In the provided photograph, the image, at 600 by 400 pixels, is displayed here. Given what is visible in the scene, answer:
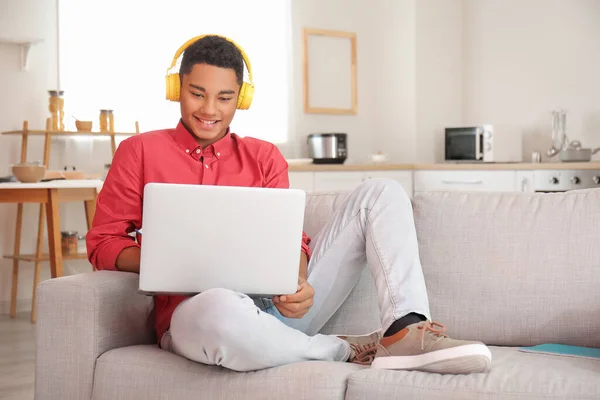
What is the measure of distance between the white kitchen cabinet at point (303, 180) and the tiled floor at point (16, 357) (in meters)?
1.86

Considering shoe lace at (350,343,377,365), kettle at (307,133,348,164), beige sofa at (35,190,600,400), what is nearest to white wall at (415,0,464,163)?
kettle at (307,133,348,164)

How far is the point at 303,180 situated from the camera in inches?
218

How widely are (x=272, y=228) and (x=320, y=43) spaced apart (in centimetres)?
466

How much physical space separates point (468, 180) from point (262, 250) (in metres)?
3.91

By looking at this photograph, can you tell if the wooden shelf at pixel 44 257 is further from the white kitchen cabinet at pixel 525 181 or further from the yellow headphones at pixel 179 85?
the yellow headphones at pixel 179 85

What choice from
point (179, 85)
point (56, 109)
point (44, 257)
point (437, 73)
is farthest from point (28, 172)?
point (437, 73)

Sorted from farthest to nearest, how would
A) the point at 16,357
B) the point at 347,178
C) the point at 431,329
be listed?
the point at 347,178
the point at 16,357
the point at 431,329

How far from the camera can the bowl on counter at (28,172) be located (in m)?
4.16

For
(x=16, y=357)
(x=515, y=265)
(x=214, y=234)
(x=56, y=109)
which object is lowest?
(x=16, y=357)

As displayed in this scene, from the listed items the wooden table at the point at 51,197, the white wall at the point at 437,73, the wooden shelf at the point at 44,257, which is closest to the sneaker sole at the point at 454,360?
the wooden table at the point at 51,197

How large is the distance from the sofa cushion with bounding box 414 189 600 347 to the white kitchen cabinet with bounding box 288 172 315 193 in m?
3.20

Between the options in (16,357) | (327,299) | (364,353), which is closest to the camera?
(364,353)

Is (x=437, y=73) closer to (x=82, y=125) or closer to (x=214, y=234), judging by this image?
(x=82, y=125)

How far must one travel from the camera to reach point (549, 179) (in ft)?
16.4
